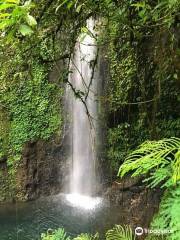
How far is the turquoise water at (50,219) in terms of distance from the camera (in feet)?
21.1

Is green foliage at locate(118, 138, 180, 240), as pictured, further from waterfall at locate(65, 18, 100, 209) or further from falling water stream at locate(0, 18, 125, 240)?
waterfall at locate(65, 18, 100, 209)

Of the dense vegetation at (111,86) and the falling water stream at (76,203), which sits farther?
the falling water stream at (76,203)

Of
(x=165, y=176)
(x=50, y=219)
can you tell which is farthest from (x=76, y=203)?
(x=165, y=176)

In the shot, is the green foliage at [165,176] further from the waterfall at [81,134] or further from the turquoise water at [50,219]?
the waterfall at [81,134]

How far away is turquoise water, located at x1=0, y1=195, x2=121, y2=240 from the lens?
6434 millimetres

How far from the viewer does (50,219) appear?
7.10 m

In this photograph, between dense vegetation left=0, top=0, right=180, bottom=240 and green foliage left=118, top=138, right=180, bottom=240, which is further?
dense vegetation left=0, top=0, right=180, bottom=240

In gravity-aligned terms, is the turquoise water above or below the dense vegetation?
below

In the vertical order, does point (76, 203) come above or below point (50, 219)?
above

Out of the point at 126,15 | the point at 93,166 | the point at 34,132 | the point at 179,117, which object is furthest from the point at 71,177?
the point at 126,15

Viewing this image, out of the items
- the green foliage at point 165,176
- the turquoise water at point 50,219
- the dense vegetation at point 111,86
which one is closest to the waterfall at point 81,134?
the dense vegetation at point 111,86

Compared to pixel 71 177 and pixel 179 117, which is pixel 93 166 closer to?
pixel 71 177

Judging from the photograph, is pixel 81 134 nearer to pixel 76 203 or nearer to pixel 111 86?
pixel 111 86

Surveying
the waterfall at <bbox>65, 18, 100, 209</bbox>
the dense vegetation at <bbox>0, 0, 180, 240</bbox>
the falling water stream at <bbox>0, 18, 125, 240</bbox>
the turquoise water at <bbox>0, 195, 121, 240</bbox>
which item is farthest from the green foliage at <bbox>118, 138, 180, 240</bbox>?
the waterfall at <bbox>65, 18, 100, 209</bbox>
